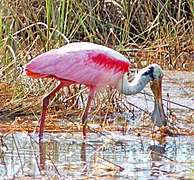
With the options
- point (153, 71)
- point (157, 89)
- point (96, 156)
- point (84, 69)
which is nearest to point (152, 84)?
point (157, 89)

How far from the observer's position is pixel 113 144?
6.66 meters

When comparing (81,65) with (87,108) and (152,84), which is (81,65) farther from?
(152,84)

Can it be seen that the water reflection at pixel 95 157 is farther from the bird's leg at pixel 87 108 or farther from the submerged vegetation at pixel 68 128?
the bird's leg at pixel 87 108

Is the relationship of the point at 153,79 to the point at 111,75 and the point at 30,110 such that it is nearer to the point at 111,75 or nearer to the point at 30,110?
the point at 111,75

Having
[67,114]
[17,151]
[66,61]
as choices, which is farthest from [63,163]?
[67,114]

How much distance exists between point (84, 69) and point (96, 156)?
1.53 m

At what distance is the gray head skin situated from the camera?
7.51 meters

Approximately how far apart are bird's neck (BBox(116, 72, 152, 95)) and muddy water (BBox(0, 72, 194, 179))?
0.57 m

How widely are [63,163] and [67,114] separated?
205cm

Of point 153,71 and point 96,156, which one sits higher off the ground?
point 153,71

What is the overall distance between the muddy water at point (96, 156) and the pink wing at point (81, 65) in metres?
0.53

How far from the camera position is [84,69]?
7.24 meters

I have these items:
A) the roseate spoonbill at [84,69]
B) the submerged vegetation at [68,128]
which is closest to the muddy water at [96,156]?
the submerged vegetation at [68,128]

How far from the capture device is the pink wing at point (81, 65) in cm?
692
